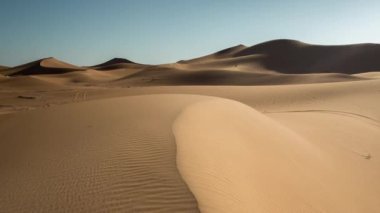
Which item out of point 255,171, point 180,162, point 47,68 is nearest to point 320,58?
point 47,68

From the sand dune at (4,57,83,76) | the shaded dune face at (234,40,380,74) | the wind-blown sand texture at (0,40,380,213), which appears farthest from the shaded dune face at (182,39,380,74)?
the wind-blown sand texture at (0,40,380,213)

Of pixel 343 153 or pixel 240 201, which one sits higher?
pixel 240 201

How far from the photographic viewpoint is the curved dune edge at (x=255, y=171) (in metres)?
3.62

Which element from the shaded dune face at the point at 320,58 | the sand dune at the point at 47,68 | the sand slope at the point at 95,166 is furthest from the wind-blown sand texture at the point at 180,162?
the sand dune at the point at 47,68

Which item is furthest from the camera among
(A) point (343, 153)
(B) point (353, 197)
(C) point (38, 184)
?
(A) point (343, 153)

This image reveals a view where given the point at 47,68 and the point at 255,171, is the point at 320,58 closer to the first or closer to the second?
the point at 47,68

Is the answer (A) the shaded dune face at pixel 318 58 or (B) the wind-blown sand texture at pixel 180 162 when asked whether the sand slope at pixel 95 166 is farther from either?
(A) the shaded dune face at pixel 318 58

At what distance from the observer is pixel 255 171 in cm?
477

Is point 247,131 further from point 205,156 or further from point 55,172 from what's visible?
point 55,172

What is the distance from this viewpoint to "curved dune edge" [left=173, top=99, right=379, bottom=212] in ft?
11.9

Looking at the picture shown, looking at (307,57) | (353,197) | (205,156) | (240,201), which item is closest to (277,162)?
(353,197)

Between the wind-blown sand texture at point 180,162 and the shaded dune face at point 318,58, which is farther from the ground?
the shaded dune face at point 318,58

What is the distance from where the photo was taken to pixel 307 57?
60.3 m

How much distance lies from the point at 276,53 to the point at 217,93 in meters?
47.1
